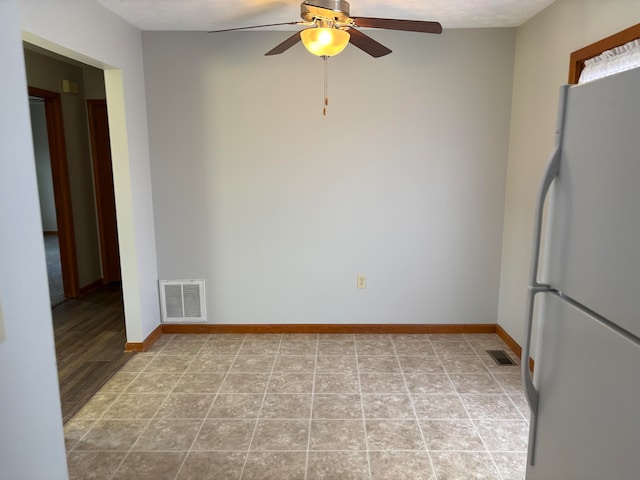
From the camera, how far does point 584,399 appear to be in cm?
108

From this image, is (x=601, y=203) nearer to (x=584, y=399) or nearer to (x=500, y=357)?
(x=584, y=399)

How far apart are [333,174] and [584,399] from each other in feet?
8.71

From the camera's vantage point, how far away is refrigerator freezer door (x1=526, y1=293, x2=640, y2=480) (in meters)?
0.93

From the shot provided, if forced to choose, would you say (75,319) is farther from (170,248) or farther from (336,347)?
(336,347)

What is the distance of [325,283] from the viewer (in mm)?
3639

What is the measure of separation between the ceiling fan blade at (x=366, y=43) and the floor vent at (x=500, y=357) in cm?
242

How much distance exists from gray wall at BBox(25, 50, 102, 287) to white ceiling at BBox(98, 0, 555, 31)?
1934mm

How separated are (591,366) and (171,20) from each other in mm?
3335

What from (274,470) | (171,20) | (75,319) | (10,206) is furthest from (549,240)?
(75,319)

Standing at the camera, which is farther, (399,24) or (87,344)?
(87,344)

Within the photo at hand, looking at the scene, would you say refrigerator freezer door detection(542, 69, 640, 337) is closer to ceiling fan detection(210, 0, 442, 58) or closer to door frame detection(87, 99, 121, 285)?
ceiling fan detection(210, 0, 442, 58)

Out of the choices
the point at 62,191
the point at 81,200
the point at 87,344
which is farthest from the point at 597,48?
the point at 81,200

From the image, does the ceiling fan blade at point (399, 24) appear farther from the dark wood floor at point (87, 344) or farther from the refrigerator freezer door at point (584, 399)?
the dark wood floor at point (87, 344)

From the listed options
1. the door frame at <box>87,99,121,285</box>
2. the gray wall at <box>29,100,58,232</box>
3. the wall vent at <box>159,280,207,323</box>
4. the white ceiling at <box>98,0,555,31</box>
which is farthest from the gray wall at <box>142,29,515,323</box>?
the gray wall at <box>29,100,58,232</box>
